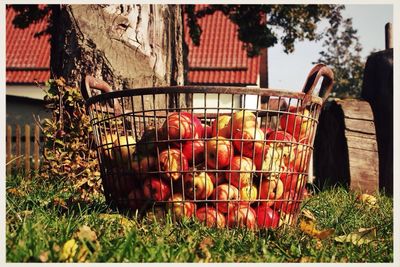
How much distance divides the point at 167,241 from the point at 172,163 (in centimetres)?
50

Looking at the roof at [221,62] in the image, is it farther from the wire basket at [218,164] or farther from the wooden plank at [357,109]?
the wire basket at [218,164]

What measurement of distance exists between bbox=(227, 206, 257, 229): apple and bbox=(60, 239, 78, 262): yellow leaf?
2.95 ft

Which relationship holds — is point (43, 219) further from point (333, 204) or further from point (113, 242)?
point (333, 204)

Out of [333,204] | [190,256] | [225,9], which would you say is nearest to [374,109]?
[333,204]

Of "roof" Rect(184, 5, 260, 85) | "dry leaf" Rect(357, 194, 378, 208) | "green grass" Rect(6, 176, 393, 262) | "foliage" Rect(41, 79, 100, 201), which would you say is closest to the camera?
"green grass" Rect(6, 176, 393, 262)

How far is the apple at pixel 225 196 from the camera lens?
110 inches

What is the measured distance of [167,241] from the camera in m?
2.42

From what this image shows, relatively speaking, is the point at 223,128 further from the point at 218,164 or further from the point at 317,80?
the point at 317,80

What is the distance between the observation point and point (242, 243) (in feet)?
8.03

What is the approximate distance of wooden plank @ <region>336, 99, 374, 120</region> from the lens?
5.46m

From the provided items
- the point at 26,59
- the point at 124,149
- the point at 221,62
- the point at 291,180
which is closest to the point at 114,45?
the point at 124,149

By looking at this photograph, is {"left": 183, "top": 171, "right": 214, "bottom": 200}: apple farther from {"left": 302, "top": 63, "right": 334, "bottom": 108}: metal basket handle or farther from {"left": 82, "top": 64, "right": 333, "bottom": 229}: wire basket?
{"left": 302, "top": 63, "right": 334, "bottom": 108}: metal basket handle

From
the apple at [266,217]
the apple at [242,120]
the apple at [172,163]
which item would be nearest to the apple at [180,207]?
the apple at [172,163]

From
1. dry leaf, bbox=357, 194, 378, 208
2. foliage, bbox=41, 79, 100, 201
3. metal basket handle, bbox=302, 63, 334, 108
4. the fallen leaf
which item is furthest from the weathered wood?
the fallen leaf
